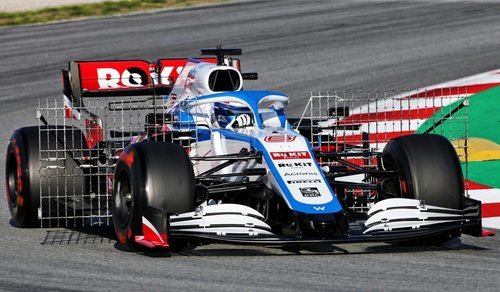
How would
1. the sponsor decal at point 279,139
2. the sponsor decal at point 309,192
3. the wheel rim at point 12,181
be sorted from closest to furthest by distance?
the sponsor decal at point 309,192 < the sponsor decal at point 279,139 < the wheel rim at point 12,181

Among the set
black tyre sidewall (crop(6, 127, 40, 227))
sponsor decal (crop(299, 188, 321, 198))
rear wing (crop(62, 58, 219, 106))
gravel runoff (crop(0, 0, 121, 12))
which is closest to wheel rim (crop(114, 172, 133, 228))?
sponsor decal (crop(299, 188, 321, 198))

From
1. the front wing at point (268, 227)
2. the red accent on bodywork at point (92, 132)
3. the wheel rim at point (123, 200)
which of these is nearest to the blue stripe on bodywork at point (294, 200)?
the front wing at point (268, 227)

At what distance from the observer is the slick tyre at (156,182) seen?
902cm

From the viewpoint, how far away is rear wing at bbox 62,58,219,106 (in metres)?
12.8

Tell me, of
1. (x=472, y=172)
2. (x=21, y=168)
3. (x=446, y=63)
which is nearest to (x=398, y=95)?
(x=446, y=63)

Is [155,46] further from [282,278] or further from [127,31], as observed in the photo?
[282,278]

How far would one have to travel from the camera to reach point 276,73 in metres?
20.0

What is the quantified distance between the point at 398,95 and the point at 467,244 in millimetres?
7938

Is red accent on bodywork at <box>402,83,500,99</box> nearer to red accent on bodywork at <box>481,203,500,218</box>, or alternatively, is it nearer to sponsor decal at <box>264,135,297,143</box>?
red accent on bodywork at <box>481,203,500,218</box>

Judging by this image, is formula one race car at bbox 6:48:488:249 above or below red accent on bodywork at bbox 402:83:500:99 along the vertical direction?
below

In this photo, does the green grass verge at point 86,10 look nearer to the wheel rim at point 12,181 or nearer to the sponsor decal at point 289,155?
the wheel rim at point 12,181

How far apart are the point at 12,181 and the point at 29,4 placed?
57.2ft

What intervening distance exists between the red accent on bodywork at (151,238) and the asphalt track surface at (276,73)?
5.3 inches

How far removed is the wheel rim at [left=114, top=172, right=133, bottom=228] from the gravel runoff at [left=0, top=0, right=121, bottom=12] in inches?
739
